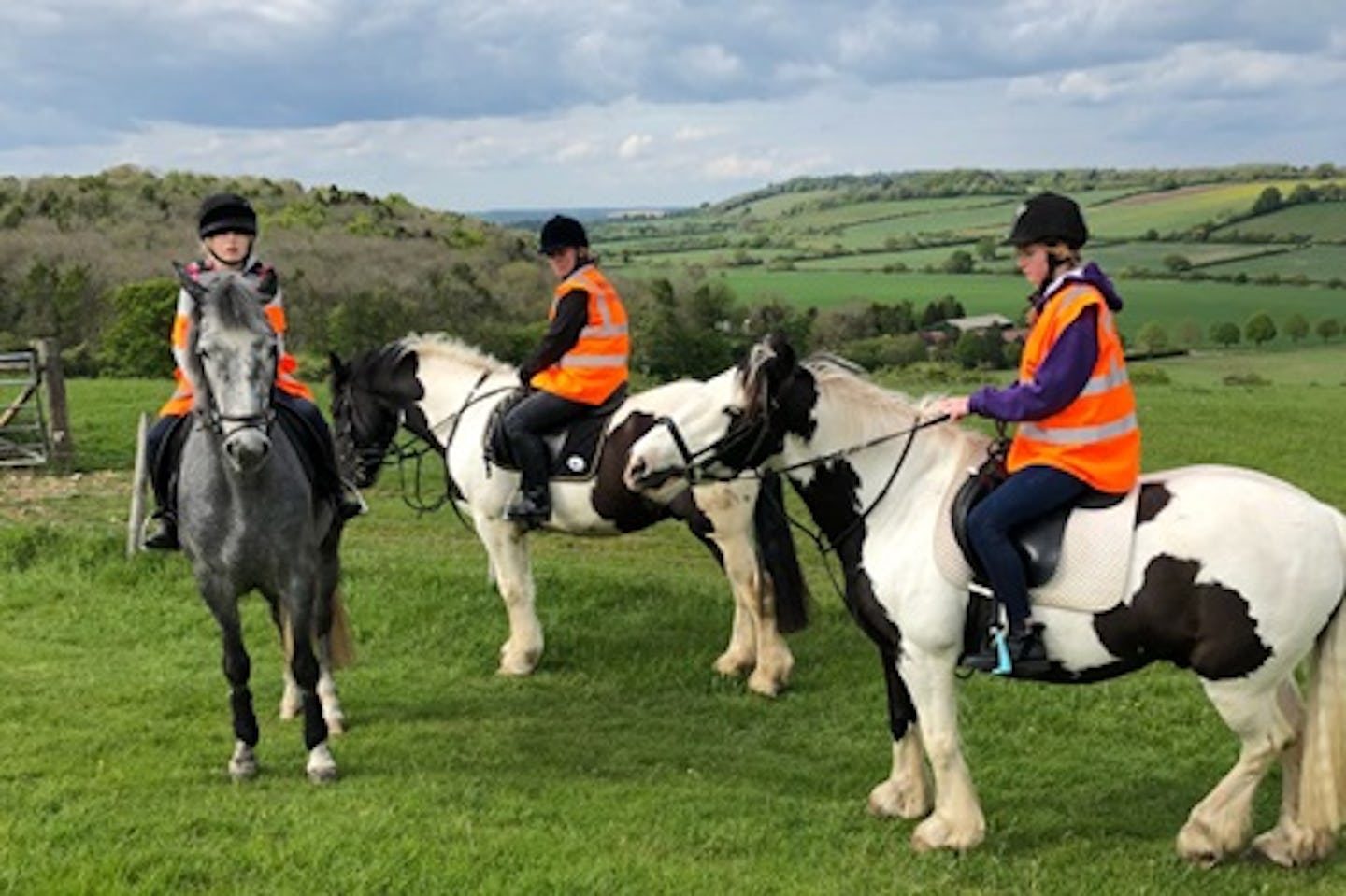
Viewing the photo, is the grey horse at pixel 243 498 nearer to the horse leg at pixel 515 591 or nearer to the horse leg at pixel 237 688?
the horse leg at pixel 237 688

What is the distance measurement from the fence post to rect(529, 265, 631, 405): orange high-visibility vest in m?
13.0

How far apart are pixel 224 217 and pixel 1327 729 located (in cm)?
628

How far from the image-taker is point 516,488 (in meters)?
9.26

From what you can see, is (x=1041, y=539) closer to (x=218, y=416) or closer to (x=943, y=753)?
(x=943, y=753)

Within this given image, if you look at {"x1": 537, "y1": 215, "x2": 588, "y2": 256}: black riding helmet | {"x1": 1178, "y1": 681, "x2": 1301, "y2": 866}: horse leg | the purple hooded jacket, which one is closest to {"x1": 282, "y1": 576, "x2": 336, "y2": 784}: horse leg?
{"x1": 537, "y1": 215, "x2": 588, "y2": 256}: black riding helmet

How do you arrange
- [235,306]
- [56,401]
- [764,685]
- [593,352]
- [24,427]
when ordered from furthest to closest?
[24,427] < [56,401] < [593,352] < [764,685] < [235,306]

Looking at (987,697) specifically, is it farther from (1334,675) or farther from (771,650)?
(1334,675)

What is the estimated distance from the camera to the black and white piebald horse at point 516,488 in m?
8.65

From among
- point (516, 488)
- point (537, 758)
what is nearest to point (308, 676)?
point (537, 758)

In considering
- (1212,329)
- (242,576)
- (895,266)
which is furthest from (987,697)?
(895,266)

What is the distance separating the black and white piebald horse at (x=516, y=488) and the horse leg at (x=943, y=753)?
2536 mm

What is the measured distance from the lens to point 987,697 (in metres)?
8.09

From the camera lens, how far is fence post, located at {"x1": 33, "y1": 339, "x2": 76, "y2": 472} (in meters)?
18.4

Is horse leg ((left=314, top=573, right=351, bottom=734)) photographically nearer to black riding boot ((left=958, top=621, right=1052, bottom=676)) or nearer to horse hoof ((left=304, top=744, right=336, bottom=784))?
horse hoof ((left=304, top=744, right=336, bottom=784))
